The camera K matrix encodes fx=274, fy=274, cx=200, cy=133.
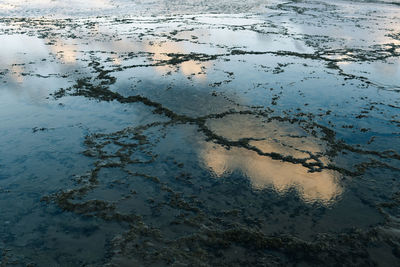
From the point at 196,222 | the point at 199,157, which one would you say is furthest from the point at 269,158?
the point at 196,222

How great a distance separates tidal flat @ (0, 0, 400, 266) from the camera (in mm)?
6422

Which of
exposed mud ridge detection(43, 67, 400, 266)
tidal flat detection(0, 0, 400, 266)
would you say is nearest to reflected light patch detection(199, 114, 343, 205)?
tidal flat detection(0, 0, 400, 266)

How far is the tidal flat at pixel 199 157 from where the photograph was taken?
21.1ft

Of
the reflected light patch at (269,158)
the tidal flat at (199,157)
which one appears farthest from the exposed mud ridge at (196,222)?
the reflected light patch at (269,158)

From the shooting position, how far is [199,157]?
9.40m

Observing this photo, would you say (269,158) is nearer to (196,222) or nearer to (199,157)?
(199,157)

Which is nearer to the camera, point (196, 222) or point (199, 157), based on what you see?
point (196, 222)

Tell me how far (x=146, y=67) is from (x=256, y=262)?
14.6 metres

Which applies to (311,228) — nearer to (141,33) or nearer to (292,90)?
(292,90)

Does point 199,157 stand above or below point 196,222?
above

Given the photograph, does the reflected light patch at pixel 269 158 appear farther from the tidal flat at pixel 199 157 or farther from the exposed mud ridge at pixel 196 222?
the exposed mud ridge at pixel 196 222

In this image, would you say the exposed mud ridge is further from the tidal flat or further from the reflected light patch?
the reflected light patch

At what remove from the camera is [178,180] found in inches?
329

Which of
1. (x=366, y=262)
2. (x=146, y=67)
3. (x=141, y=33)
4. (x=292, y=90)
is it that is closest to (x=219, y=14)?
(x=141, y=33)
